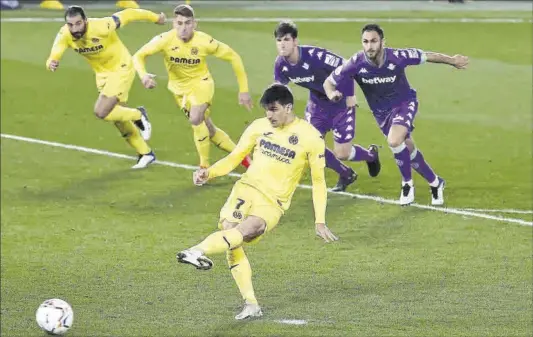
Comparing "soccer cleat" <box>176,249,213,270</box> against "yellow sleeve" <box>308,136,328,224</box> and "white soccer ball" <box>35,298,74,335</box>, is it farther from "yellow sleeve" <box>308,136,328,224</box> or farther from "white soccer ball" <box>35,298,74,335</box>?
"white soccer ball" <box>35,298,74,335</box>

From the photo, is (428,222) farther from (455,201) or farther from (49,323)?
(49,323)

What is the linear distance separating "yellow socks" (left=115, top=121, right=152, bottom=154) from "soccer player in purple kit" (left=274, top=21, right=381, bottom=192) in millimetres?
3352

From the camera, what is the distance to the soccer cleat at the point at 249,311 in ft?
43.4

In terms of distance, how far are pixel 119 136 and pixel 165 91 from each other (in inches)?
132

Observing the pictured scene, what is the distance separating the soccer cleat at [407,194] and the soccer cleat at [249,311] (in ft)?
16.9

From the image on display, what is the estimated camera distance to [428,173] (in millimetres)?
18016

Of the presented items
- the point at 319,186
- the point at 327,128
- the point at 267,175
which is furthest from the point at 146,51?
the point at 319,186

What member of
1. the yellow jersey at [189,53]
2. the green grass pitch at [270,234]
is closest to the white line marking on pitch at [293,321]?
the green grass pitch at [270,234]

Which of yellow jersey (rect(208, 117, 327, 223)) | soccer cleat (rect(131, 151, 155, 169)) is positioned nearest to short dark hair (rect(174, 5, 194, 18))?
soccer cleat (rect(131, 151, 155, 169))

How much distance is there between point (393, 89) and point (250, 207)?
4.69 meters

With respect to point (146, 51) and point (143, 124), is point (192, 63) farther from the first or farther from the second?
point (143, 124)

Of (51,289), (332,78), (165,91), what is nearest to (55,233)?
(51,289)

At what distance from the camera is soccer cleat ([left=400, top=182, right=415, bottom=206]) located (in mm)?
18000

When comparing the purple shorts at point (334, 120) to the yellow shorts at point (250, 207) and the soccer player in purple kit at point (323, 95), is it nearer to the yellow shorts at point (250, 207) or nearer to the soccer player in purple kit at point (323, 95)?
the soccer player in purple kit at point (323, 95)
